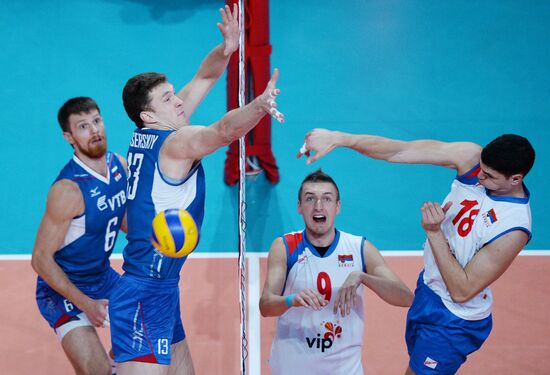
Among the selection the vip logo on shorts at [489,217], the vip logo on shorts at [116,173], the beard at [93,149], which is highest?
the beard at [93,149]

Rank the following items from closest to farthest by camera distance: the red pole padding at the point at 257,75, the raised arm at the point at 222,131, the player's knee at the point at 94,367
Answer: the raised arm at the point at 222,131, the player's knee at the point at 94,367, the red pole padding at the point at 257,75

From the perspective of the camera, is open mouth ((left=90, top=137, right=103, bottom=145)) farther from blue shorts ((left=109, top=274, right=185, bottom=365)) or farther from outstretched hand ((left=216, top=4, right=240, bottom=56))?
outstretched hand ((left=216, top=4, right=240, bottom=56))

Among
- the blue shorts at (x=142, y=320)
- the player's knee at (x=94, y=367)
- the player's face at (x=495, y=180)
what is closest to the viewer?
the player's face at (x=495, y=180)

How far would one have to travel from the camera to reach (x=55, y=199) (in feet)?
18.8

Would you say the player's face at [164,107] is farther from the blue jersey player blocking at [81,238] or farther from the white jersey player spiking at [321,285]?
the white jersey player spiking at [321,285]

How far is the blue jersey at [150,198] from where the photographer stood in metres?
5.33

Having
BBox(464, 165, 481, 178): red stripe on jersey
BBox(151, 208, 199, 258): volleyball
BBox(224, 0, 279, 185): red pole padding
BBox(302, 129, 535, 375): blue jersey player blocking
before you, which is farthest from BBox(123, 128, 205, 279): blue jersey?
BBox(224, 0, 279, 185): red pole padding

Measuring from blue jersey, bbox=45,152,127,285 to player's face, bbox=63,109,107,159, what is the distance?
4.4 inches

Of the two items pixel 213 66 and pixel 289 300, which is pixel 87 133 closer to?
pixel 213 66

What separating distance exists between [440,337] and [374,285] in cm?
57

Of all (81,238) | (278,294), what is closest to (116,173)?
(81,238)

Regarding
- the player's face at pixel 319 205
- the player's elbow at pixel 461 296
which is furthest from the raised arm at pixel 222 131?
the player's elbow at pixel 461 296

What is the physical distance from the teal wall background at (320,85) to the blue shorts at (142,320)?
337 centimetres

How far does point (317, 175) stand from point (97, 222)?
5.51 feet
